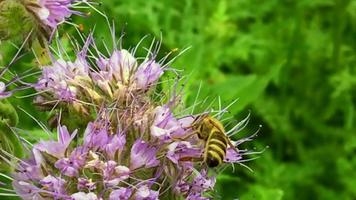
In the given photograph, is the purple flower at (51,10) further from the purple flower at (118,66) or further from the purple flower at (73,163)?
the purple flower at (73,163)

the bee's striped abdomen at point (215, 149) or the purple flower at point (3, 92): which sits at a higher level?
the purple flower at point (3, 92)

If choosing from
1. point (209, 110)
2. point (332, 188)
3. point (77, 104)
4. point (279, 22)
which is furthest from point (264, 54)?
point (77, 104)

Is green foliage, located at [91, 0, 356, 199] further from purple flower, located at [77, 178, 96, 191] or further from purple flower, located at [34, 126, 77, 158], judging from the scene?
purple flower, located at [77, 178, 96, 191]

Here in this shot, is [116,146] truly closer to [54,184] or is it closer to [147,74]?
[54,184]

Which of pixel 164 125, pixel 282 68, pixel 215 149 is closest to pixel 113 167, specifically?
pixel 164 125

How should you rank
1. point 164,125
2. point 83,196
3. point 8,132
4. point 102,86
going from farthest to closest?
point 8,132
point 102,86
point 164,125
point 83,196

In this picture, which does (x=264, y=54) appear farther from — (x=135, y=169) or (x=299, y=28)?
(x=135, y=169)

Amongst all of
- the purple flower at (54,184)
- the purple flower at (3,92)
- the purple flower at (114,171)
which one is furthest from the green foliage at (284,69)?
the purple flower at (54,184)

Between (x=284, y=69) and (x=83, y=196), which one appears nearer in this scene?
(x=83, y=196)
